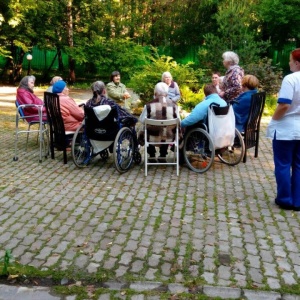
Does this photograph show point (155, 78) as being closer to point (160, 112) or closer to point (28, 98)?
point (28, 98)

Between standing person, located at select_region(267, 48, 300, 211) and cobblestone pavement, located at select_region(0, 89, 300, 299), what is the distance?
20cm

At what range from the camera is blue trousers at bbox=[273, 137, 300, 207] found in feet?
15.1

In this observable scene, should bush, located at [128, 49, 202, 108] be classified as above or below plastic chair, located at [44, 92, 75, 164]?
above

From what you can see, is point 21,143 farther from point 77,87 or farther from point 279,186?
point 77,87

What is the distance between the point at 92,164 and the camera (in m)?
6.70

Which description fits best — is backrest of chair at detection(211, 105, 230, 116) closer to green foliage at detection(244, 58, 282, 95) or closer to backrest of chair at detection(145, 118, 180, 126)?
backrest of chair at detection(145, 118, 180, 126)

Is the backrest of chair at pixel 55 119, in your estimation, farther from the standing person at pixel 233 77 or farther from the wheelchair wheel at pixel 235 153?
the standing person at pixel 233 77

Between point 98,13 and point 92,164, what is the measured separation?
1797cm

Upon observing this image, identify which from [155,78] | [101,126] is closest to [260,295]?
[101,126]

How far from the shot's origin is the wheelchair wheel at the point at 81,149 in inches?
253

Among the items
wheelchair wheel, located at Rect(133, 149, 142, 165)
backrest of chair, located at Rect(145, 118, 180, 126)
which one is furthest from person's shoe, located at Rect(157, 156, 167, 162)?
backrest of chair, located at Rect(145, 118, 180, 126)

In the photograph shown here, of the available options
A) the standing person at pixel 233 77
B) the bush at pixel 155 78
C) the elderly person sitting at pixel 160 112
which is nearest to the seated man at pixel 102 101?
the elderly person sitting at pixel 160 112

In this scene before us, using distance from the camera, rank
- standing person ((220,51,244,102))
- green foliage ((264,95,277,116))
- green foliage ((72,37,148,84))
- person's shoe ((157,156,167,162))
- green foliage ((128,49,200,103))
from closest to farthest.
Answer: person's shoe ((157,156,167,162))
standing person ((220,51,244,102))
green foliage ((128,49,200,103))
green foliage ((264,95,277,116))
green foliage ((72,37,148,84))

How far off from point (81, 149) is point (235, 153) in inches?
99.4
